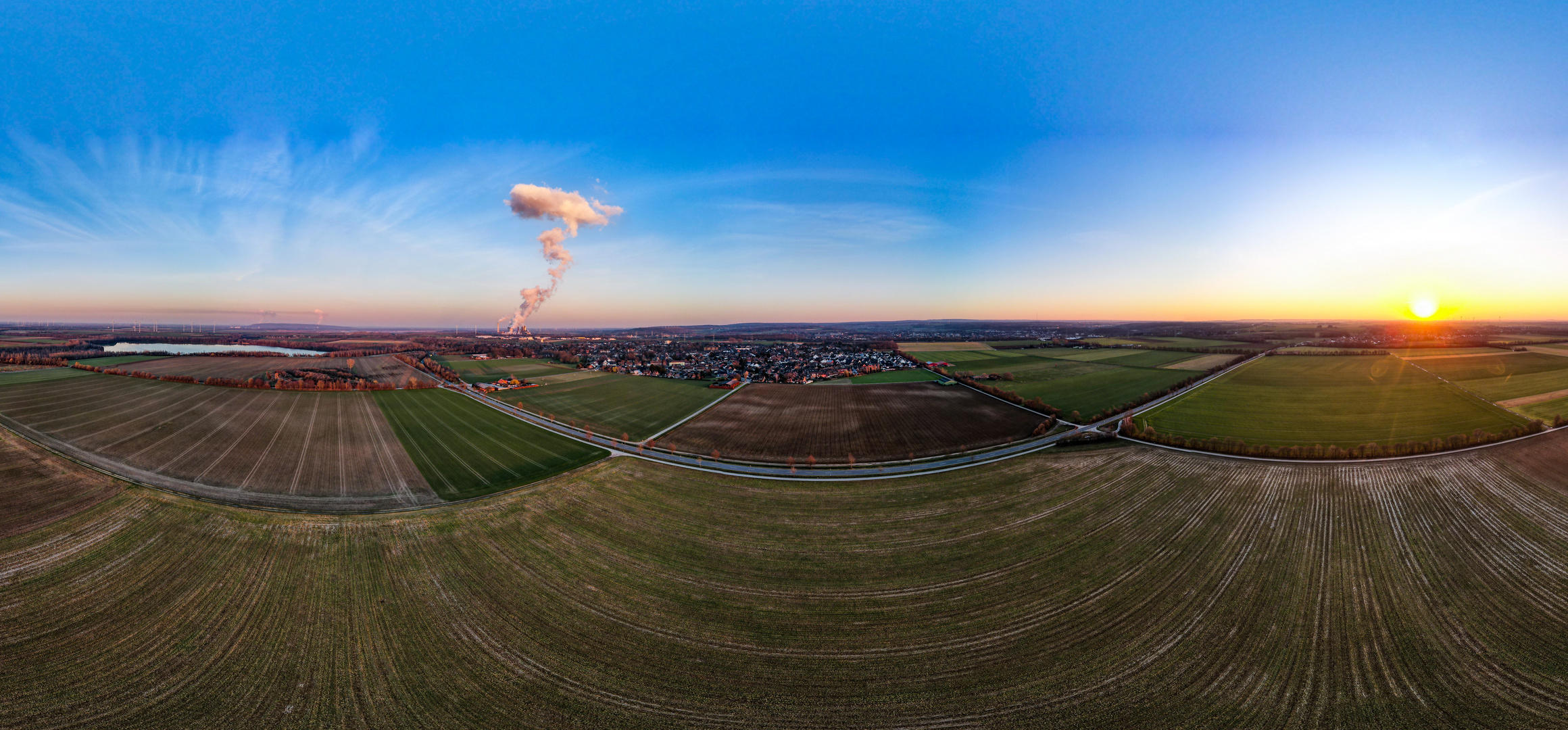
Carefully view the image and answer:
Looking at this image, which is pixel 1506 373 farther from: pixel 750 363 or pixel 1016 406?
pixel 750 363

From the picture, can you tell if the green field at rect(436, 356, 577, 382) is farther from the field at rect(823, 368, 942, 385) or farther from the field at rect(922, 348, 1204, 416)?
the field at rect(922, 348, 1204, 416)

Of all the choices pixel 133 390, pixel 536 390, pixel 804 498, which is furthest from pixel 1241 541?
pixel 133 390

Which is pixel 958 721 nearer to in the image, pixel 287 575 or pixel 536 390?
pixel 287 575

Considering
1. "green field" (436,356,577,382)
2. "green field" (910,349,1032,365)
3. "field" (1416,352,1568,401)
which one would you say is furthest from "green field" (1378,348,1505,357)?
"green field" (436,356,577,382)

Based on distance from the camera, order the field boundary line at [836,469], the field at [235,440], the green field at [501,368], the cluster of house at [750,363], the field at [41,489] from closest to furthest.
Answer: the field at [41,489]
the field at [235,440]
the field boundary line at [836,469]
the cluster of house at [750,363]
the green field at [501,368]

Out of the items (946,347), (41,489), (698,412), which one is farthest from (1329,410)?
(946,347)

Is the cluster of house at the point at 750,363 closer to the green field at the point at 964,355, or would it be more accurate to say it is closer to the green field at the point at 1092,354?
the green field at the point at 964,355

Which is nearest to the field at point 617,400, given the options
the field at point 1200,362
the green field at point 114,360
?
the field at point 1200,362
